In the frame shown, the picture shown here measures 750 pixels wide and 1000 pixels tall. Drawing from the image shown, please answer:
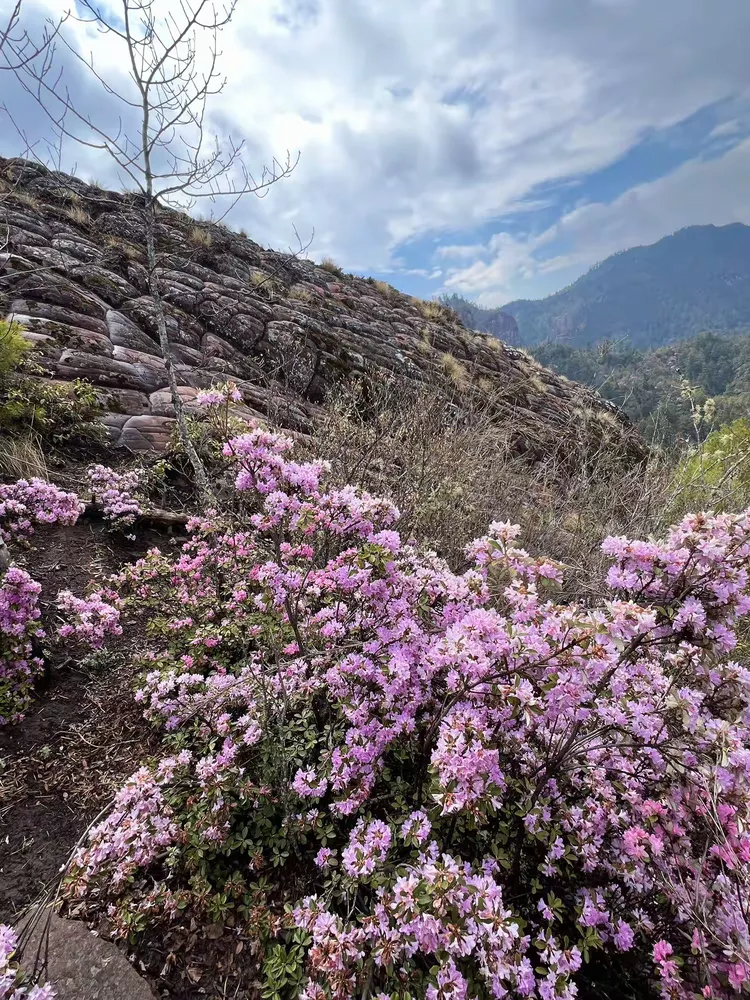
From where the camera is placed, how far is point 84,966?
2.16 m

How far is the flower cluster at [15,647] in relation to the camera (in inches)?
143

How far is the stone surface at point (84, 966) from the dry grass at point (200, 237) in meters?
19.7

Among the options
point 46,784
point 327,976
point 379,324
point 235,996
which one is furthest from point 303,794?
point 379,324

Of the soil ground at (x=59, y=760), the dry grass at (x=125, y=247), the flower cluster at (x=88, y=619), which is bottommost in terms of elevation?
the soil ground at (x=59, y=760)

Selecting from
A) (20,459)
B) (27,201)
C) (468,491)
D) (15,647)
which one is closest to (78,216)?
(27,201)

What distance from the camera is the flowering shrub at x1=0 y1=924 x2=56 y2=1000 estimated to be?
65.9 inches

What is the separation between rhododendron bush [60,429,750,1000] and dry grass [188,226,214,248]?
1828cm

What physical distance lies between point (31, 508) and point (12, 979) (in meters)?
4.54

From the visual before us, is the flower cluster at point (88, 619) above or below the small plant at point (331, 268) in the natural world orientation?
below

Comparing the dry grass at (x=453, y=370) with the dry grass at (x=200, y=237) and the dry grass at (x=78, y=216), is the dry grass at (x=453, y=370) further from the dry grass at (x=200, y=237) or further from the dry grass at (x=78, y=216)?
the dry grass at (x=78, y=216)

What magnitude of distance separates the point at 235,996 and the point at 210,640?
2.20 m

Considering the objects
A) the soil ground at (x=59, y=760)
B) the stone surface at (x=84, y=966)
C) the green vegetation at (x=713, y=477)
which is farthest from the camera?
the green vegetation at (x=713, y=477)

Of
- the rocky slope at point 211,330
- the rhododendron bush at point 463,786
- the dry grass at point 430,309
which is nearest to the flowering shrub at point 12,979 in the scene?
the rhododendron bush at point 463,786

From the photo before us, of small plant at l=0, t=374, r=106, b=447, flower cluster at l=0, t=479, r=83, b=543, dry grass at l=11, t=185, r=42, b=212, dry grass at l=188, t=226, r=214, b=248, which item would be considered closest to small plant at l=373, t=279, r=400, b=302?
dry grass at l=188, t=226, r=214, b=248
